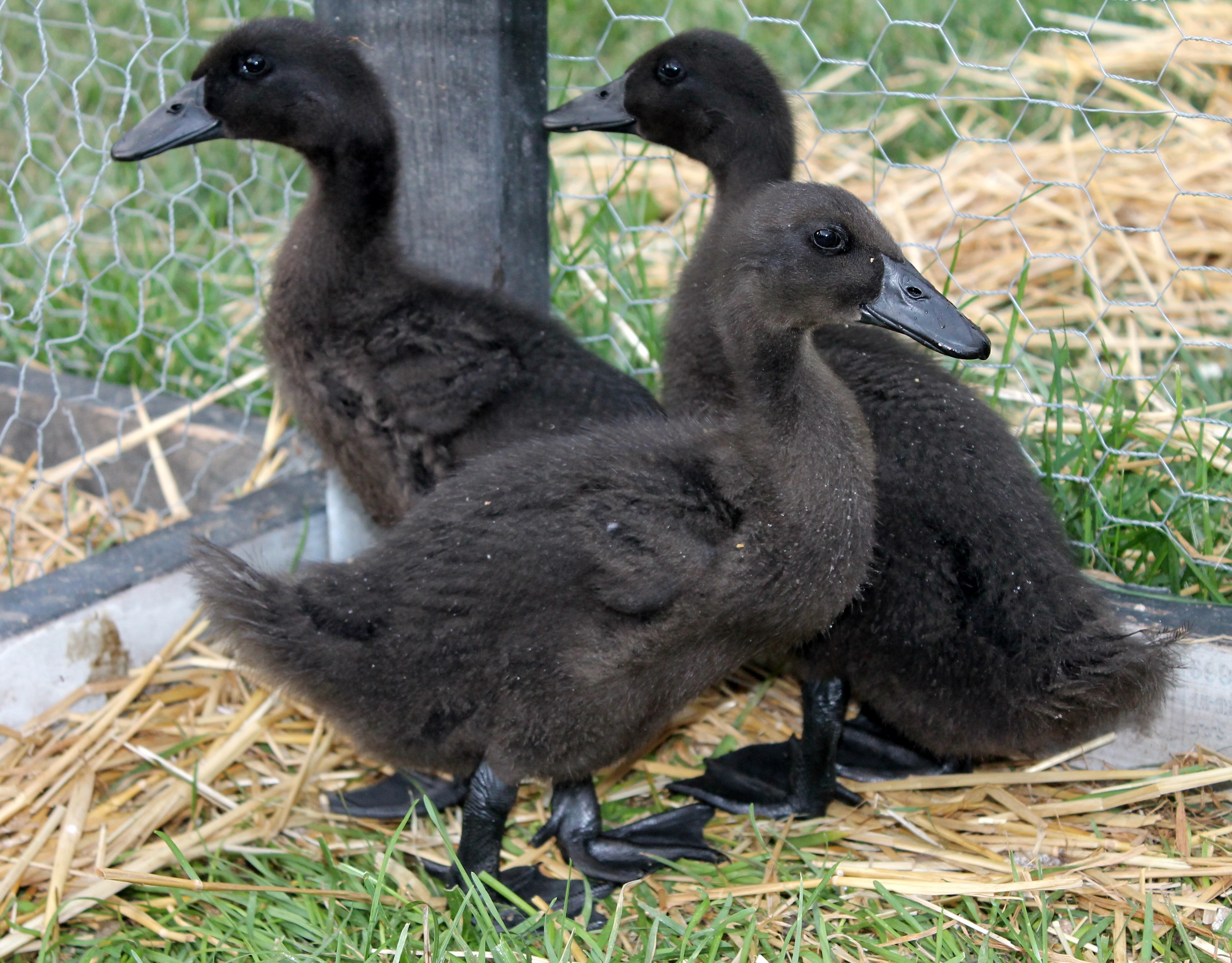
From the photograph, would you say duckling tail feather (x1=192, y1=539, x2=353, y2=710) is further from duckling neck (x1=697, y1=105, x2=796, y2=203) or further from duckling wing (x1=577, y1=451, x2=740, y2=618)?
duckling neck (x1=697, y1=105, x2=796, y2=203)

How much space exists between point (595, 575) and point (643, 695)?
0.79 feet

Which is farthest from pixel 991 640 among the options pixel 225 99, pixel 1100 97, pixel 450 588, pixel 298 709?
pixel 1100 97

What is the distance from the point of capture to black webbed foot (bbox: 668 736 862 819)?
245 centimetres

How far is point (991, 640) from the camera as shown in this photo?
2131 mm

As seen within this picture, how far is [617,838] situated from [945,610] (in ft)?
2.49

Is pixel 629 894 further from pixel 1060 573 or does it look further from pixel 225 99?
pixel 225 99

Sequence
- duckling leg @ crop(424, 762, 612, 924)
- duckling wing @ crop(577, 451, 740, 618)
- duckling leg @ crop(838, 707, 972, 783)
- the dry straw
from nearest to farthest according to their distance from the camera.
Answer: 1. duckling wing @ crop(577, 451, 740, 618)
2. duckling leg @ crop(424, 762, 612, 924)
3. duckling leg @ crop(838, 707, 972, 783)
4. the dry straw

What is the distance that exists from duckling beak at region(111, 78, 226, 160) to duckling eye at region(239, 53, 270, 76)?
11cm

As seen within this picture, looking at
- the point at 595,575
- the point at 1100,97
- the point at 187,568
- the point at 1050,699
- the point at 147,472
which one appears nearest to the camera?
the point at 595,575

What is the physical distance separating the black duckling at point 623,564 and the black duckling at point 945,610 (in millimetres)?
142

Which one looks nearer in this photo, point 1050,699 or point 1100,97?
point 1050,699

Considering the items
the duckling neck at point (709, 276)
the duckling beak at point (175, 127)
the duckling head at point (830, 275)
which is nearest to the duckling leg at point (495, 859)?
the duckling neck at point (709, 276)

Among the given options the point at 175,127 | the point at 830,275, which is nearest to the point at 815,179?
the point at 175,127

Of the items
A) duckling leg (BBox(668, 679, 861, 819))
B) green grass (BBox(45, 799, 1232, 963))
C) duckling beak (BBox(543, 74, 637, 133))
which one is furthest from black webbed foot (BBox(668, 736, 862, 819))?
duckling beak (BBox(543, 74, 637, 133))
